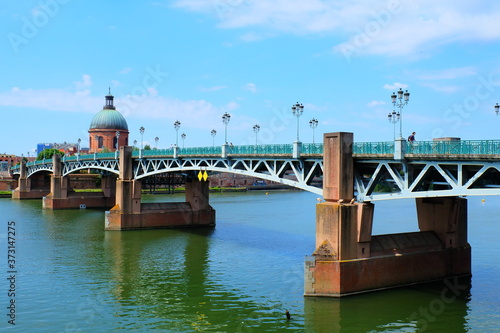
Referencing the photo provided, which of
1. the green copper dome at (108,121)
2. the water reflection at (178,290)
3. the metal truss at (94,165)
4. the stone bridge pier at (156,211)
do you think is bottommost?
the water reflection at (178,290)

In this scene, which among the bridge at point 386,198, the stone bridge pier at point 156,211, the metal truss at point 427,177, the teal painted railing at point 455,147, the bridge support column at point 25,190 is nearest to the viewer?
the teal painted railing at point 455,147

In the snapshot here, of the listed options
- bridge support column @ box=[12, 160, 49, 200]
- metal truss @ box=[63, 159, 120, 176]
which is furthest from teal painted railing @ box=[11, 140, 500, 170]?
bridge support column @ box=[12, 160, 49, 200]

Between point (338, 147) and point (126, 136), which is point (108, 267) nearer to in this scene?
point (338, 147)

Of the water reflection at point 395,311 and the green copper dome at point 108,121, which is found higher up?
the green copper dome at point 108,121

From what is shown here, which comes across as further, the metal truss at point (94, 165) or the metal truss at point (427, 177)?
the metal truss at point (94, 165)

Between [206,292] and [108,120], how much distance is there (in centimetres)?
12242

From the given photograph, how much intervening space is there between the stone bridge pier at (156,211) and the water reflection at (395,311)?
3199cm

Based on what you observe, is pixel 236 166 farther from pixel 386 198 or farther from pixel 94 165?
pixel 94 165

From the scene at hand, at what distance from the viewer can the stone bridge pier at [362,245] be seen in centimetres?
2800

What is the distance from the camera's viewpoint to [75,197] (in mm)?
84500

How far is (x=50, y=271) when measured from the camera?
35.3 meters

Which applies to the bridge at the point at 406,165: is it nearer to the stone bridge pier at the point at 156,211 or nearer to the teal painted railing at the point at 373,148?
the teal painted railing at the point at 373,148

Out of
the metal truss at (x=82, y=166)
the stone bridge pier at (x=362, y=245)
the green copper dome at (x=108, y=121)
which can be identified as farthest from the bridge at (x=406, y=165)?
the green copper dome at (x=108, y=121)

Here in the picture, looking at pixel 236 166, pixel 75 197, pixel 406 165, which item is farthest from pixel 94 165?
pixel 406 165
